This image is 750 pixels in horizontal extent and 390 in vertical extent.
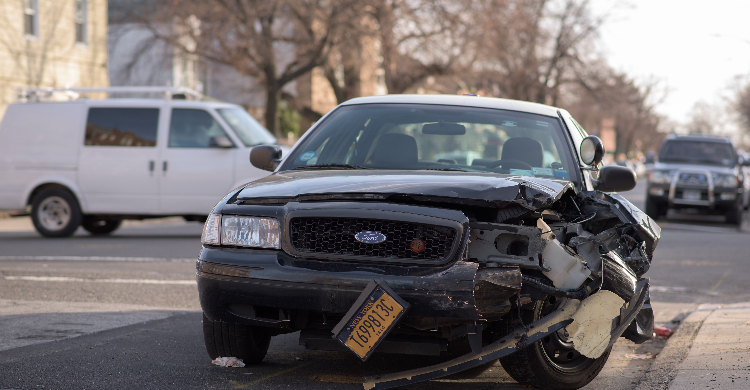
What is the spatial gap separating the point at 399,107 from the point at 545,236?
1903mm

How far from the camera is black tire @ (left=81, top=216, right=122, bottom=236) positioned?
45.2ft

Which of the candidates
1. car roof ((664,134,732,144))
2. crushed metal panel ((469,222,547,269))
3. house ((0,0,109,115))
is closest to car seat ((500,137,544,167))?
crushed metal panel ((469,222,547,269))

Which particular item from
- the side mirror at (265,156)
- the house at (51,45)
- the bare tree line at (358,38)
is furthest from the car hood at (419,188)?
the house at (51,45)

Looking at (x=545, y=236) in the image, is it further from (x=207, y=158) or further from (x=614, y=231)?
(x=207, y=158)

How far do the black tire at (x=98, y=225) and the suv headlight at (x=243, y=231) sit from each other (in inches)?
400

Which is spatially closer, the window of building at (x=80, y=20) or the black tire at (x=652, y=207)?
the black tire at (x=652, y=207)

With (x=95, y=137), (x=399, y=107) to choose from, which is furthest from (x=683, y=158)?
(x=399, y=107)

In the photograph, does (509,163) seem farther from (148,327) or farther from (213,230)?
(148,327)

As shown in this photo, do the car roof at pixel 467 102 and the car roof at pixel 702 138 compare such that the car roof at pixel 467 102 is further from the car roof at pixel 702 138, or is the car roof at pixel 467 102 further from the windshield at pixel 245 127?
the car roof at pixel 702 138

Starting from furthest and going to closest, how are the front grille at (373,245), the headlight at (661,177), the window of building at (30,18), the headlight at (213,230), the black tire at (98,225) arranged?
the window of building at (30,18), the headlight at (661,177), the black tire at (98,225), the headlight at (213,230), the front grille at (373,245)

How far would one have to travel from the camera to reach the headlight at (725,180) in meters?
17.8

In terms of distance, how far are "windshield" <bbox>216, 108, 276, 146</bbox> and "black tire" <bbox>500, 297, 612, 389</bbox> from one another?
357 inches

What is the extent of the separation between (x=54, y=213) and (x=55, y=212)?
3 centimetres

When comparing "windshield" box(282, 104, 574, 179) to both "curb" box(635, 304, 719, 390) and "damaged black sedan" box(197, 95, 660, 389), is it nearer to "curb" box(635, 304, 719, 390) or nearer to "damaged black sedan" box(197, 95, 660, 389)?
"damaged black sedan" box(197, 95, 660, 389)
